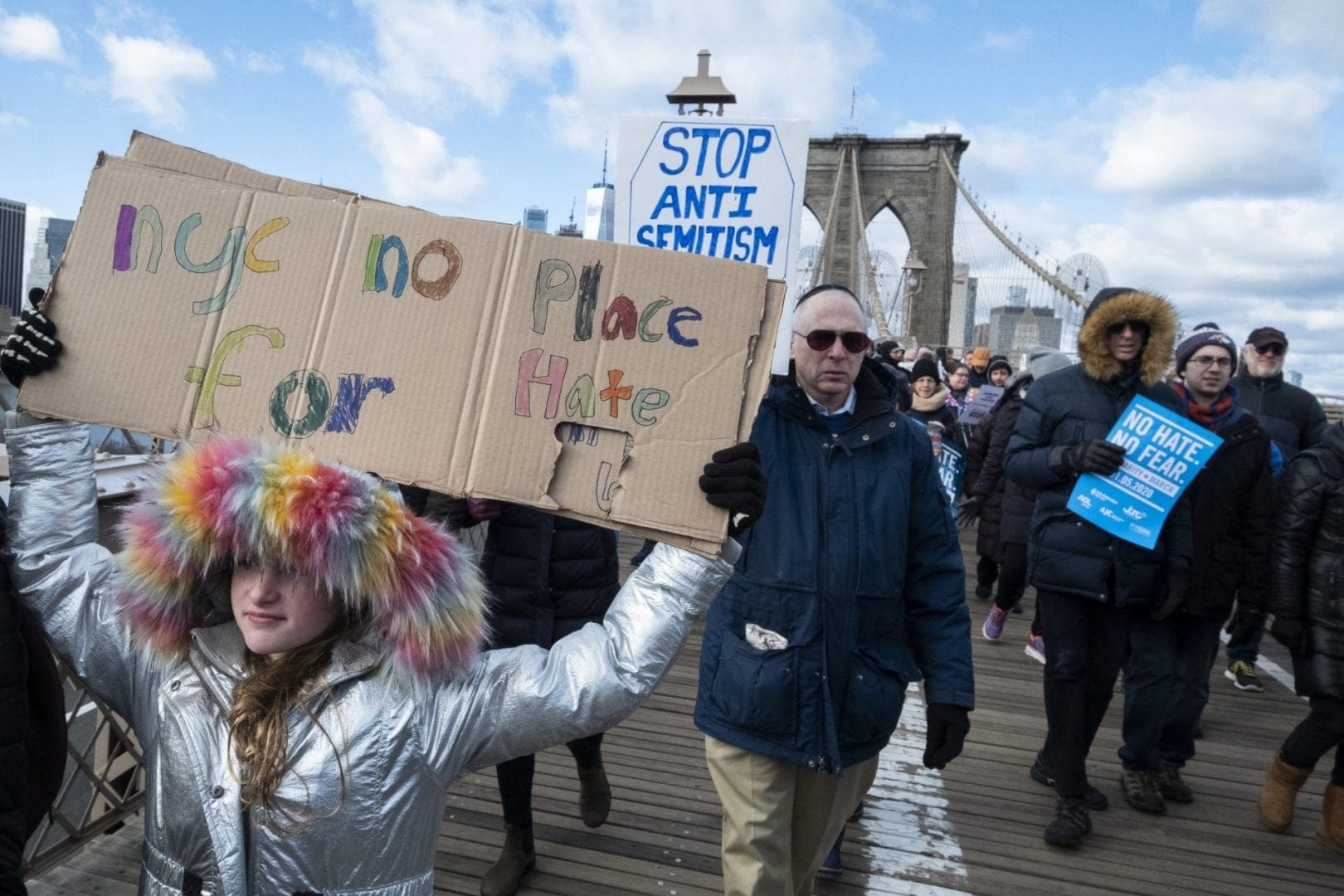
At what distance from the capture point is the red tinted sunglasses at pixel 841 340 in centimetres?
230

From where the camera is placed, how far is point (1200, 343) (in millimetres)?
3785

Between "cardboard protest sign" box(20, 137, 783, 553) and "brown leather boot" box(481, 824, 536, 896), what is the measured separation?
1.89m

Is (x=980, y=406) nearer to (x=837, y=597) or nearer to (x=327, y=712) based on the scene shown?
(x=837, y=597)

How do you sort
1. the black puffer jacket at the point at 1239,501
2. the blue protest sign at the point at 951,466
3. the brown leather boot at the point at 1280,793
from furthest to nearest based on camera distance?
the blue protest sign at the point at 951,466
the black puffer jacket at the point at 1239,501
the brown leather boot at the point at 1280,793

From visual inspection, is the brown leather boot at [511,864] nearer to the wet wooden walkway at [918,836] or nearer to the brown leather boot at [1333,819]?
the wet wooden walkway at [918,836]

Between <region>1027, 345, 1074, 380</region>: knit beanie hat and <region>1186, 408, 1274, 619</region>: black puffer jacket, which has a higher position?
<region>1027, 345, 1074, 380</region>: knit beanie hat

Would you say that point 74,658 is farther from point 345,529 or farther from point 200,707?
point 345,529

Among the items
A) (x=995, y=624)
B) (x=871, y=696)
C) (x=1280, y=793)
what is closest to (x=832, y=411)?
(x=871, y=696)

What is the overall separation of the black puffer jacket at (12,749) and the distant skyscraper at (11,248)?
52.2 feet

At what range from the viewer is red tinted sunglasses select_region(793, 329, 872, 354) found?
230cm

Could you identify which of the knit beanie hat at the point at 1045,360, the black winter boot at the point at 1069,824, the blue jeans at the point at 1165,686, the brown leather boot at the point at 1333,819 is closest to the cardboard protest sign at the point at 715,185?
the blue jeans at the point at 1165,686

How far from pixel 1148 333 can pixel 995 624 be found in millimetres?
3061

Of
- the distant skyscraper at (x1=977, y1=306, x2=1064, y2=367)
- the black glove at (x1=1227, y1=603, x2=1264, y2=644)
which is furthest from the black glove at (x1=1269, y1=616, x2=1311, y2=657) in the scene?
the distant skyscraper at (x1=977, y1=306, x2=1064, y2=367)

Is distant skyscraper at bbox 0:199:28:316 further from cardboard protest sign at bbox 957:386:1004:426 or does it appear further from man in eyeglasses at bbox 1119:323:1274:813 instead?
man in eyeglasses at bbox 1119:323:1274:813
